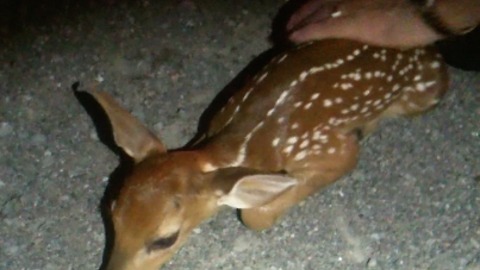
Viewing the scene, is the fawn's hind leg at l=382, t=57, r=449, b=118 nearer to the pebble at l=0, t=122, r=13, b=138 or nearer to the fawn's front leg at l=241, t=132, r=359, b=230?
the fawn's front leg at l=241, t=132, r=359, b=230

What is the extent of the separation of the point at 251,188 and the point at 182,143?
0.58 metres

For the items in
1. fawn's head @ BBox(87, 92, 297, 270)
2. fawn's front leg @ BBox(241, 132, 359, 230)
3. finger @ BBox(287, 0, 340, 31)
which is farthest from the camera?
finger @ BBox(287, 0, 340, 31)

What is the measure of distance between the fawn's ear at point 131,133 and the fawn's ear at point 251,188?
211mm

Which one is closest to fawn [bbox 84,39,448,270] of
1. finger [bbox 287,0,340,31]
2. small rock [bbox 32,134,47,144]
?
finger [bbox 287,0,340,31]

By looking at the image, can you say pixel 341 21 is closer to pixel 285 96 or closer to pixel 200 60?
pixel 285 96

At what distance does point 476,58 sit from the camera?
3.01 meters

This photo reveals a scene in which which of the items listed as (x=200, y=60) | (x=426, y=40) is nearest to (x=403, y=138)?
(x=426, y=40)

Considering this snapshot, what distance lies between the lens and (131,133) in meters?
2.32

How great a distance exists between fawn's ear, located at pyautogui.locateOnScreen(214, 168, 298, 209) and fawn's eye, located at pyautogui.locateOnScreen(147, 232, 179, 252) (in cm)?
16

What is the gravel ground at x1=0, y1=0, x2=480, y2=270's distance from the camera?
2.54 m

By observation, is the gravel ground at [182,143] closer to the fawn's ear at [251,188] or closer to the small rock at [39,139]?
the small rock at [39,139]

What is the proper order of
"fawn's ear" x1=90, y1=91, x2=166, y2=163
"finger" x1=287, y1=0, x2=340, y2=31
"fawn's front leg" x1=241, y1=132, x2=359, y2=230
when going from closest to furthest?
"fawn's ear" x1=90, y1=91, x2=166, y2=163 → "fawn's front leg" x1=241, y1=132, x2=359, y2=230 → "finger" x1=287, y1=0, x2=340, y2=31

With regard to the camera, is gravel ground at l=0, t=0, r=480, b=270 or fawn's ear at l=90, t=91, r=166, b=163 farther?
gravel ground at l=0, t=0, r=480, b=270

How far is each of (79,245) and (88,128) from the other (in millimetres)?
409
